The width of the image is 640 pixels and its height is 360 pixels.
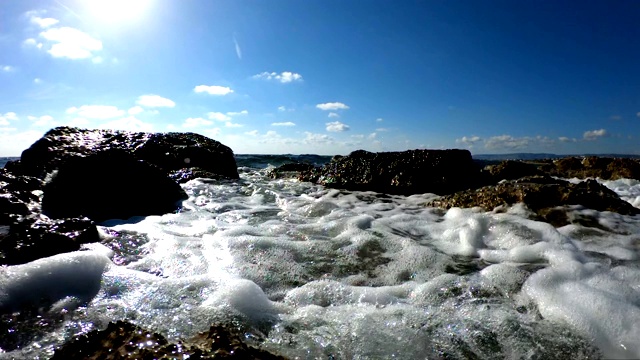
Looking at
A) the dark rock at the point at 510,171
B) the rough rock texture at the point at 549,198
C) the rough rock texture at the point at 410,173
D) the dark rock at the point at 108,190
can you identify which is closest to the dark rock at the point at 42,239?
the dark rock at the point at 108,190

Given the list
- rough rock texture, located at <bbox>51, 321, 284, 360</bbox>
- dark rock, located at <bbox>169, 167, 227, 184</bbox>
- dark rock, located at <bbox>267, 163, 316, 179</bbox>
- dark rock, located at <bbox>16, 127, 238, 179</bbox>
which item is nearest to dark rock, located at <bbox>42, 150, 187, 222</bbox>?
dark rock, located at <bbox>16, 127, 238, 179</bbox>

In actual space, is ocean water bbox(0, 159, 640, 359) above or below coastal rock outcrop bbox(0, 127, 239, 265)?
below

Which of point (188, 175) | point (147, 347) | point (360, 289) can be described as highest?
point (188, 175)

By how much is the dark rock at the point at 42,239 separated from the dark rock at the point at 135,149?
3173 millimetres

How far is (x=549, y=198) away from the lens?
4168 millimetres

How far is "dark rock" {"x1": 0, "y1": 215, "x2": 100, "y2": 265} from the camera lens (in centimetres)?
242

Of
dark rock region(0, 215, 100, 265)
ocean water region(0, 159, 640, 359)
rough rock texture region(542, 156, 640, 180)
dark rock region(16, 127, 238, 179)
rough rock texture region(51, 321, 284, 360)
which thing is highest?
dark rock region(16, 127, 238, 179)

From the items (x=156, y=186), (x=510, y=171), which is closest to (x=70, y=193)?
(x=156, y=186)

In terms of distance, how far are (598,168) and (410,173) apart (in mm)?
7493

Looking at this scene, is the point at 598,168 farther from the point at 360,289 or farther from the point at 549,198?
the point at 360,289

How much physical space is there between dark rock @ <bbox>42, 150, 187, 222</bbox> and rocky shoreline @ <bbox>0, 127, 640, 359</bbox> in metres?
0.01

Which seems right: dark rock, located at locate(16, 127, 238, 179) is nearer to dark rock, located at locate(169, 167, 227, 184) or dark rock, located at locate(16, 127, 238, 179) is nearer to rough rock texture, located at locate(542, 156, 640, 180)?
dark rock, located at locate(169, 167, 227, 184)

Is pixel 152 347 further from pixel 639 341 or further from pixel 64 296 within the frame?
pixel 639 341

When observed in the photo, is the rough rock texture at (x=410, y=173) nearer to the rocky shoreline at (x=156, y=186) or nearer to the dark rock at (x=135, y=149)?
the rocky shoreline at (x=156, y=186)
